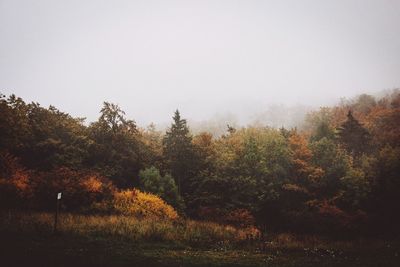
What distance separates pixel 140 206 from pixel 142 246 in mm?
12014

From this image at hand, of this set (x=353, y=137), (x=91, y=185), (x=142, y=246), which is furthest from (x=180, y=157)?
(x=353, y=137)

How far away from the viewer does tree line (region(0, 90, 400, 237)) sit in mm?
31797

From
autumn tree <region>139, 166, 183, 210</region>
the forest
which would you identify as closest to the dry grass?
the forest

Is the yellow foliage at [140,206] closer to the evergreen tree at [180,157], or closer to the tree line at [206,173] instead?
the tree line at [206,173]

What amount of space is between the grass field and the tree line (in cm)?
825

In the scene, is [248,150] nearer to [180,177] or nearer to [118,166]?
[180,177]

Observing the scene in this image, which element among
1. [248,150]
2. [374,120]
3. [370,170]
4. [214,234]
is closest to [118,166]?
[248,150]

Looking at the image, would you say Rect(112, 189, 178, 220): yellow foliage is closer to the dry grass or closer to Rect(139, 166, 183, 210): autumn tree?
the dry grass

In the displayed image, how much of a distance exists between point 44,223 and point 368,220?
3284 centimetres

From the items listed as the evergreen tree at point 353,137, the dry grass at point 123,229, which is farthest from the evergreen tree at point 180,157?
the evergreen tree at point 353,137

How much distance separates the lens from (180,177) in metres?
45.2

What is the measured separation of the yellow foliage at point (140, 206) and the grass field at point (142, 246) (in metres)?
4.33

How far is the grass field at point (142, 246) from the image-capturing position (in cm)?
1266

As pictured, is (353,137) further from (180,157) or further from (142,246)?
(142,246)
